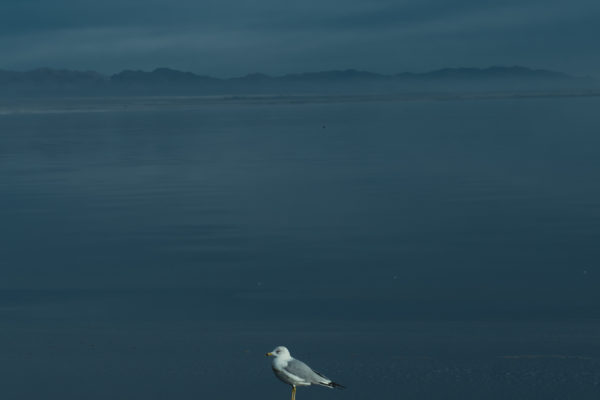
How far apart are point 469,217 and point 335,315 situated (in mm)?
5921

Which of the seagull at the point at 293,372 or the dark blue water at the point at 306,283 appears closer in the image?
the seagull at the point at 293,372

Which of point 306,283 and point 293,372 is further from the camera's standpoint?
point 306,283

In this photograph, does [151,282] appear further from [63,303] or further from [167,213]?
[167,213]

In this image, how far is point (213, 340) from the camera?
26.3ft

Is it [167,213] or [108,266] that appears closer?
[108,266]

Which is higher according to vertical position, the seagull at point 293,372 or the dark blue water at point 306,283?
the seagull at point 293,372

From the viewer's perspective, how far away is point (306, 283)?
33.0ft

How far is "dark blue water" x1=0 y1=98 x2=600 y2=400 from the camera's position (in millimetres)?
7129

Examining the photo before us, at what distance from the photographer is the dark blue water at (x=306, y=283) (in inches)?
281

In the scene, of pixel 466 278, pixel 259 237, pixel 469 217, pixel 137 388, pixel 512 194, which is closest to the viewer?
pixel 137 388

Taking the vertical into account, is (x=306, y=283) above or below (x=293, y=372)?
below

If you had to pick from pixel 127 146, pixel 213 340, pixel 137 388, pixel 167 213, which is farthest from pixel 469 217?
pixel 127 146

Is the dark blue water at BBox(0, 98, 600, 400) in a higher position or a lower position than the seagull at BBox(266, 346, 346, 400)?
lower

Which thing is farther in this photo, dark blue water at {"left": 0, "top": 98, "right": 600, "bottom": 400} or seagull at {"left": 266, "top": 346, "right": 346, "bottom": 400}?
dark blue water at {"left": 0, "top": 98, "right": 600, "bottom": 400}
